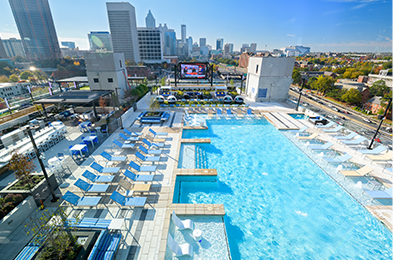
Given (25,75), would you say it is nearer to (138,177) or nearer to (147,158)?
(147,158)

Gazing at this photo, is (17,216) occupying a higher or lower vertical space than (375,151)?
lower

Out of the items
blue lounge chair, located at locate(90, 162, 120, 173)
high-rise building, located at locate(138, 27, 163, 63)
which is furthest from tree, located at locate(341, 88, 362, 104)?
high-rise building, located at locate(138, 27, 163, 63)

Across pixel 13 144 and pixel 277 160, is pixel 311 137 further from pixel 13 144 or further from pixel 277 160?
pixel 13 144

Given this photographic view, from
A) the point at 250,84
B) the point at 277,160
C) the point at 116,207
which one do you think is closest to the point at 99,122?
the point at 116,207

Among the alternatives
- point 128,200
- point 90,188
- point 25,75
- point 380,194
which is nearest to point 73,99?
point 90,188

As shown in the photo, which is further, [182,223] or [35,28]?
[35,28]
